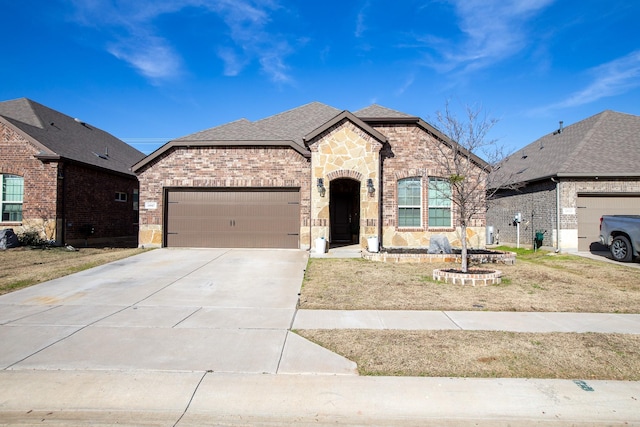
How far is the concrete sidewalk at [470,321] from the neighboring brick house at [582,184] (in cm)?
848

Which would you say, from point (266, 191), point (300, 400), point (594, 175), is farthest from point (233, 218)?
point (594, 175)

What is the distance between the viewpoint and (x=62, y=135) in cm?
1831

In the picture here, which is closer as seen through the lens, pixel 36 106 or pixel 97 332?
pixel 97 332

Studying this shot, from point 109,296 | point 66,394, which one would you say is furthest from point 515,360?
point 109,296

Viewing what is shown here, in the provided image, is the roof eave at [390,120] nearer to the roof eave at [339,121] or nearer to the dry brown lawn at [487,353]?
the roof eave at [339,121]

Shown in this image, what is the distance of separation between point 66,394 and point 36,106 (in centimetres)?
2111

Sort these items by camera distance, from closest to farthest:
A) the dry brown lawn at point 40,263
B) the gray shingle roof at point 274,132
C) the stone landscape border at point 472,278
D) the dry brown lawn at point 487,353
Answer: the dry brown lawn at point 487,353 < the stone landscape border at point 472,278 < the dry brown lawn at point 40,263 < the gray shingle roof at point 274,132

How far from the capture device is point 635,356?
183 inches

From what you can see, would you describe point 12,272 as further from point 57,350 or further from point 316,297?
point 316,297

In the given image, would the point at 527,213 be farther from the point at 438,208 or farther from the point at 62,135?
the point at 62,135

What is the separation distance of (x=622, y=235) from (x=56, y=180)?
21735 millimetres

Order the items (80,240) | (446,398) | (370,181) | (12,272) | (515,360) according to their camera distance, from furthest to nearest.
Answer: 1. (80,240)
2. (370,181)
3. (12,272)
4. (515,360)
5. (446,398)

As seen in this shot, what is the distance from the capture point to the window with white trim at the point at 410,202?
1521 cm

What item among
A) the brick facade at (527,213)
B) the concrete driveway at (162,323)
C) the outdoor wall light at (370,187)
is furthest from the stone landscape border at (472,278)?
the brick facade at (527,213)
